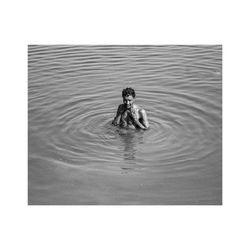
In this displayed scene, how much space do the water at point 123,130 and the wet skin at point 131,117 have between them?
0.48 feet

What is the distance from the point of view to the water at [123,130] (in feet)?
19.8

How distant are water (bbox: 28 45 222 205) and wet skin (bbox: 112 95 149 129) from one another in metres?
0.15

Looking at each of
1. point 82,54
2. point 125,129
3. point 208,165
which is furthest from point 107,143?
point 82,54

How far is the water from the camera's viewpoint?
→ 604 cm

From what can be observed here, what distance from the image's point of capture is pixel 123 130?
7617 millimetres

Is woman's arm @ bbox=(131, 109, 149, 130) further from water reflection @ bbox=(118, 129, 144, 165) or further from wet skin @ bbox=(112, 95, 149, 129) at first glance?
water reflection @ bbox=(118, 129, 144, 165)

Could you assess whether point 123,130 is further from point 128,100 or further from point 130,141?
point 128,100

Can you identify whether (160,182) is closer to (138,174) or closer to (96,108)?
(138,174)

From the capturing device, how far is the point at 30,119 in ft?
27.0

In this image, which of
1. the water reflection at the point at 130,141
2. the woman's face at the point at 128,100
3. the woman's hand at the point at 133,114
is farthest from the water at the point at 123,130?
the woman's face at the point at 128,100

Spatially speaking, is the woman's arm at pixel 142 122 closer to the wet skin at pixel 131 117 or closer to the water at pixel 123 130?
the wet skin at pixel 131 117

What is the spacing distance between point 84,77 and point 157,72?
1710 millimetres

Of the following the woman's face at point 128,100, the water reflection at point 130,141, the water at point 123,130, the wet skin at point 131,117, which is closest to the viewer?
the water at point 123,130

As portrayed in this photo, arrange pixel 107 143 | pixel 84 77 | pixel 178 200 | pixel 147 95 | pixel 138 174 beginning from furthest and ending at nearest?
pixel 84 77 < pixel 147 95 < pixel 107 143 < pixel 138 174 < pixel 178 200
